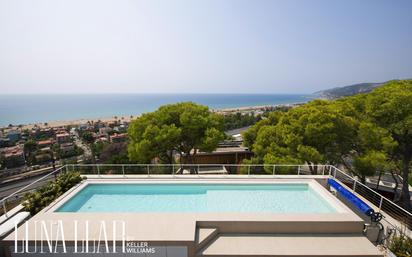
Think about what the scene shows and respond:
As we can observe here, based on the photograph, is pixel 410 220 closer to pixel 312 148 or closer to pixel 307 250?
pixel 307 250

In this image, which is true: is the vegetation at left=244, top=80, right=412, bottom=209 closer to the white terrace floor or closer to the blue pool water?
the blue pool water

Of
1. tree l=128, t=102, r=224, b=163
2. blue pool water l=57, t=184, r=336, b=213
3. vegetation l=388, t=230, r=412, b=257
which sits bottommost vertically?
Result: blue pool water l=57, t=184, r=336, b=213

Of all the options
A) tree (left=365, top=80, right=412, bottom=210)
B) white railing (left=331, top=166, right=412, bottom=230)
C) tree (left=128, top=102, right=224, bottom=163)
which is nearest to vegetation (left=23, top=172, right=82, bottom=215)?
tree (left=128, top=102, right=224, bottom=163)

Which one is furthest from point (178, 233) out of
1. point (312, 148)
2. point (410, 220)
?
point (312, 148)

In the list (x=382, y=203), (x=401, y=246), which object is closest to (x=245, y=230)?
(x=401, y=246)

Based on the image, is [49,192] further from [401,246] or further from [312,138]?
[312,138]

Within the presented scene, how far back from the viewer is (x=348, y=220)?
5652 millimetres

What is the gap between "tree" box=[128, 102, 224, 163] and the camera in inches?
482

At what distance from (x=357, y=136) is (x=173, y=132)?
9.49 m

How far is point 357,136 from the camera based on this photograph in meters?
10.7

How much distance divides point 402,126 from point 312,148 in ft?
13.4

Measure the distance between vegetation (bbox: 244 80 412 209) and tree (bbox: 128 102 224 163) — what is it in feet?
11.8

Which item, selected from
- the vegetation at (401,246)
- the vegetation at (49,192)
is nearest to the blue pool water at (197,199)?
the vegetation at (49,192)

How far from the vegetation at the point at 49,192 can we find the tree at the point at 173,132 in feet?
13.6
